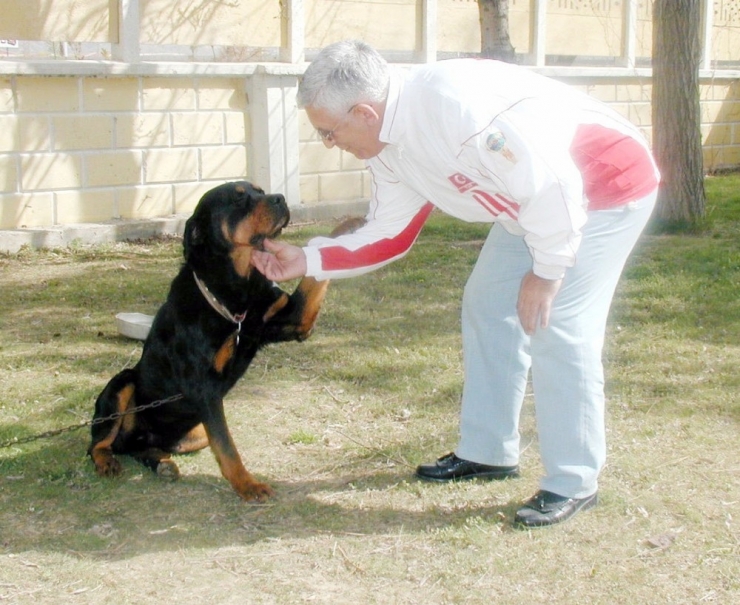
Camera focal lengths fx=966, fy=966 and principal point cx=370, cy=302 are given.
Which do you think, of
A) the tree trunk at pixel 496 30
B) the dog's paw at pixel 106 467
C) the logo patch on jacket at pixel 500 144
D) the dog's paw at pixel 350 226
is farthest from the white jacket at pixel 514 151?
the tree trunk at pixel 496 30

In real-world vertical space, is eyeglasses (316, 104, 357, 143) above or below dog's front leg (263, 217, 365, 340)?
above

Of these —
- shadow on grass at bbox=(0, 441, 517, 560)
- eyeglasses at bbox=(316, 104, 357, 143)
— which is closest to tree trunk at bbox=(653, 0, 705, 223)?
shadow on grass at bbox=(0, 441, 517, 560)

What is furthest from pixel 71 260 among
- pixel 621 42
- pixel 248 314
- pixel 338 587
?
pixel 621 42

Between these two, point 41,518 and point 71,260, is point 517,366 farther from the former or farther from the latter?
point 71,260

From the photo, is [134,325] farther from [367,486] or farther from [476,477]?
[476,477]

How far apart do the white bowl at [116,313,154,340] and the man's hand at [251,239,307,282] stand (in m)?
2.14

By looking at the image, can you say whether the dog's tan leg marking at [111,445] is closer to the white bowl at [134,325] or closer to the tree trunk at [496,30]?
the white bowl at [134,325]

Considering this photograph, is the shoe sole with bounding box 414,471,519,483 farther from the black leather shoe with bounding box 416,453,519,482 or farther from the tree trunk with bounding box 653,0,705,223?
the tree trunk with bounding box 653,0,705,223

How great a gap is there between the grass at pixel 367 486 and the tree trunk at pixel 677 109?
2.50 metres

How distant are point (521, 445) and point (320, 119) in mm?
2014

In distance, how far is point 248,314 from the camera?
416cm

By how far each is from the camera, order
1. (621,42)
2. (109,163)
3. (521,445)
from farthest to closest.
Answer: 1. (621,42)
2. (109,163)
3. (521,445)

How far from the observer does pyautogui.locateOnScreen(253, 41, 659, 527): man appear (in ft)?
9.92

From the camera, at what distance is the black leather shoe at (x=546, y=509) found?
3576 millimetres
